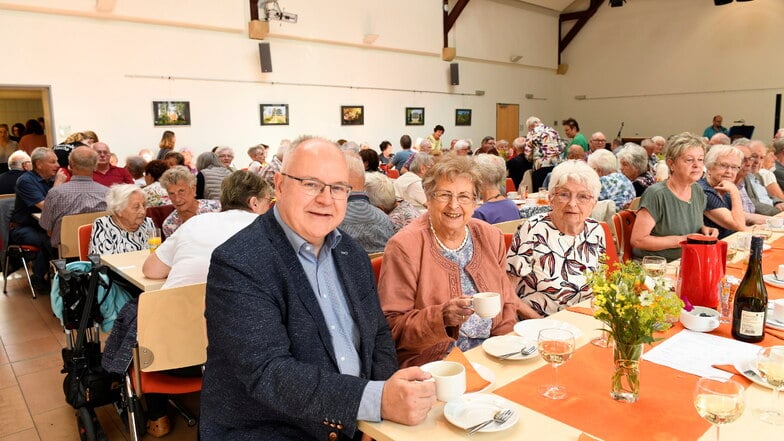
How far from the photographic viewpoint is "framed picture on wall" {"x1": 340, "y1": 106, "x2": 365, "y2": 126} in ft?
39.2

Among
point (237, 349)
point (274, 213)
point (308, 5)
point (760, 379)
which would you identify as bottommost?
point (760, 379)

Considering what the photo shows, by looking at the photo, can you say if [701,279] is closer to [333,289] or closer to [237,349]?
[333,289]

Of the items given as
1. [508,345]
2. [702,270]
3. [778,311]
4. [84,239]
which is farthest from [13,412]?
[778,311]

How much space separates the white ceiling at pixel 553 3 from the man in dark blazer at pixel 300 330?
1591 centimetres

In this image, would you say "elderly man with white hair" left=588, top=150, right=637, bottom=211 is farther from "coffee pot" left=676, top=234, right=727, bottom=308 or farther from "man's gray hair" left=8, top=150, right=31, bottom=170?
"man's gray hair" left=8, top=150, right=31, bottom=170

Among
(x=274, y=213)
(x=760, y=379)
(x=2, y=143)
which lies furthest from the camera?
(x=2, y=143)

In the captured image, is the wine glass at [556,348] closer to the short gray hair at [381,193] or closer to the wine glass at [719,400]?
the wine glass at [719,400]

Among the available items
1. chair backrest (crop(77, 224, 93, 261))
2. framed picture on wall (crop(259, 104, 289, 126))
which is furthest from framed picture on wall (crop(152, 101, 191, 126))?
chair backrest (crop(77, 224, 93, 261))

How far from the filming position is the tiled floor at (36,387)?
3014 millimetres

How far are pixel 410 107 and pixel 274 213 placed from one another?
475 inches

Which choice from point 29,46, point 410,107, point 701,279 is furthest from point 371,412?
point 410,107

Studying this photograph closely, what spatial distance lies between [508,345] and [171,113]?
896cm

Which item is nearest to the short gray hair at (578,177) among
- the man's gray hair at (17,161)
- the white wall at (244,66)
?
the man's gray hair at (17,161)

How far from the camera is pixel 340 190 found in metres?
1.70
